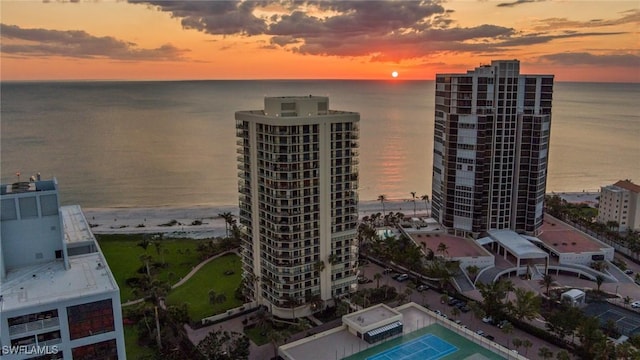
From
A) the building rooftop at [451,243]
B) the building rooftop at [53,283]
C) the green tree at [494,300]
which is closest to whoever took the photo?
the building rooftop at [53,283]

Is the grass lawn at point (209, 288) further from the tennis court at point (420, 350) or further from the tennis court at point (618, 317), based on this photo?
the tennis court at point (618, 317)

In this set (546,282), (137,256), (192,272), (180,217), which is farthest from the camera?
(180,217)

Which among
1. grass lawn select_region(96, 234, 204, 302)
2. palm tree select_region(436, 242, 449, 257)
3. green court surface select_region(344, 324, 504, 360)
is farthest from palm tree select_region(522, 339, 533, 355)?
grass lawn select_region(96, 234, 204, 302)

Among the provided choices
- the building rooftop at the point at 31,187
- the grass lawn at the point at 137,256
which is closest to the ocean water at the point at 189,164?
the grass lawn at the point at 137,256

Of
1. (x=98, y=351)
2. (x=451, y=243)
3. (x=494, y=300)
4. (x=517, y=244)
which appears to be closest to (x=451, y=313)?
(x=494, y=300)

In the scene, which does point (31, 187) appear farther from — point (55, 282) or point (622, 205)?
point (622, 205)

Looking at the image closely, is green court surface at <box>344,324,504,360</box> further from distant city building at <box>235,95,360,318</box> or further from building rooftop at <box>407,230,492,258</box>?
building rooftop at <box>407,230,492,258</box>
